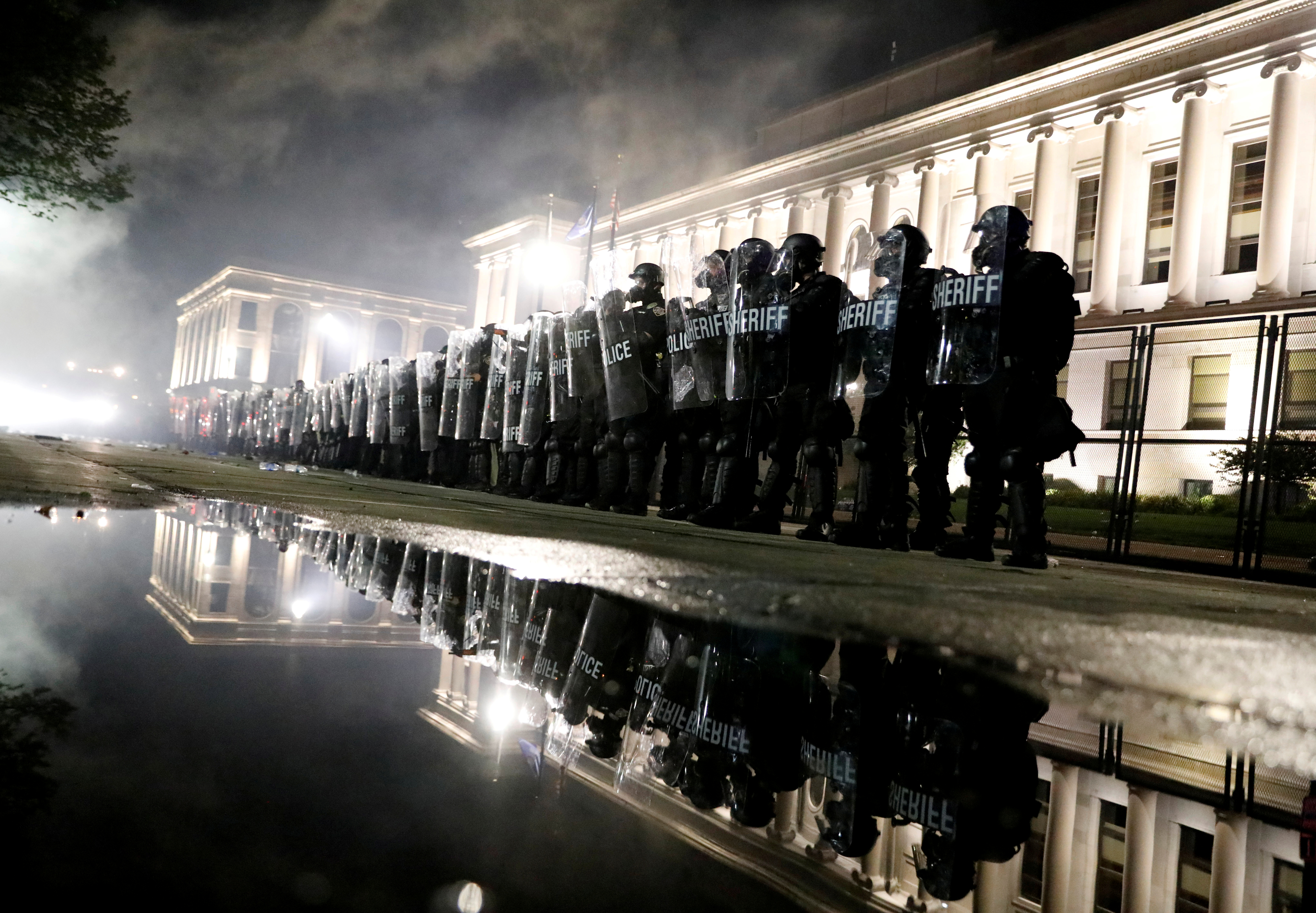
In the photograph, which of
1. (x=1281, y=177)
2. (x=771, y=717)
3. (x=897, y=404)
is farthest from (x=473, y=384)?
(x=1281, y=177)

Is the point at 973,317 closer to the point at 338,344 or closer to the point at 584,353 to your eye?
the point at 584,353

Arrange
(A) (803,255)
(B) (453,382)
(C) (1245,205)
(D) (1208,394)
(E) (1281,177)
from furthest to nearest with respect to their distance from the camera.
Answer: (C) (1245,205), (E) (1281,177), (D) (1208,394), (B) (453,382), (A) (803,255)

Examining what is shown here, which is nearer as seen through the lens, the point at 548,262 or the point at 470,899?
the point at 470,899

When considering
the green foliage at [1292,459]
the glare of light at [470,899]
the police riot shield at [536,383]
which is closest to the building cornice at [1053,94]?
the green foliage at [1292,459]

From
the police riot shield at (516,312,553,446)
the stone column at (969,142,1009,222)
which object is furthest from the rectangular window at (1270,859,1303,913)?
the stone column at (969,142,1009,222)

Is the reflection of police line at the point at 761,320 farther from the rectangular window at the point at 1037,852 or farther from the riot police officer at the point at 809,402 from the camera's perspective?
the rectangular window at the point at 1037,852

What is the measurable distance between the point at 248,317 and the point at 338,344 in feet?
22.9

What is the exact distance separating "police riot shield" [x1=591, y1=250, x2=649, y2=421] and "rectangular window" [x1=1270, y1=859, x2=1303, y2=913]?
6901 mm

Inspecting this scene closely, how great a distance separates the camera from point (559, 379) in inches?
359

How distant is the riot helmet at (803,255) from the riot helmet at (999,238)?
4.22 feet

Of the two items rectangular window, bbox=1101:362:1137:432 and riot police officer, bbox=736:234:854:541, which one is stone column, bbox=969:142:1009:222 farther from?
riot police officer, bbox=736:234:854:541

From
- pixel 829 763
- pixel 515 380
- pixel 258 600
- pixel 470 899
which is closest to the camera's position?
pixel 470 899

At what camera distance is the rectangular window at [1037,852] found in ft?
2.49

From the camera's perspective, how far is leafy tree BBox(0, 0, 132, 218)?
51.2 ft
